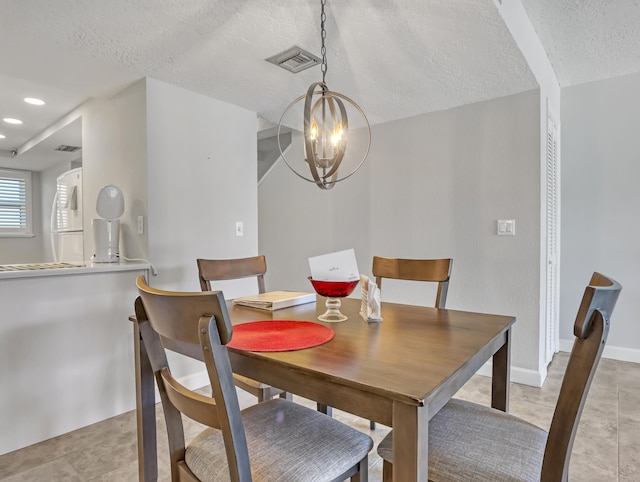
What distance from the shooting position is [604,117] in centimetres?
298

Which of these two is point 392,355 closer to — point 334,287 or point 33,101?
point 334,287

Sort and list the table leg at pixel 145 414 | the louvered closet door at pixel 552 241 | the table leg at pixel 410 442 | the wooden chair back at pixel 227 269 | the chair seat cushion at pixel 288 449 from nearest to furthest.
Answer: the table leg at pixel 410 442 → the chair seat cushion at pixel 288 449 → the table leg at pixel 145 414 → the wooden chair back at pixel 227 269 → the louvered closet door at pixel 552 241

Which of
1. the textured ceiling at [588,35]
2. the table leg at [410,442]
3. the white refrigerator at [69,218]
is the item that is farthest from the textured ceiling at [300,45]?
the table leg at [410,442]

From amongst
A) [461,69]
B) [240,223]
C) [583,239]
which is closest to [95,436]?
[240,223]

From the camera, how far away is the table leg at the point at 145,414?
1.25 metres

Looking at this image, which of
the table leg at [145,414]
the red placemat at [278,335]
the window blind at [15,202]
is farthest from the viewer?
the window blind at [15,202]

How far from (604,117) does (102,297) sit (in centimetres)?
381

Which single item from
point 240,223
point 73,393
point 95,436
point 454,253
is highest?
point 240,223

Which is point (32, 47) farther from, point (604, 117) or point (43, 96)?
point (604, 117)

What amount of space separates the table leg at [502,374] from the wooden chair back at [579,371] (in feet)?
1.68

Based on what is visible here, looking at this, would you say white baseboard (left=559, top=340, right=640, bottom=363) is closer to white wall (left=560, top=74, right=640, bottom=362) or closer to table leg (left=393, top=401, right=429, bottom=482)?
white wall (left=560, top=74, right=640, bottom=362)

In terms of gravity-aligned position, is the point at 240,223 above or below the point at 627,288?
above

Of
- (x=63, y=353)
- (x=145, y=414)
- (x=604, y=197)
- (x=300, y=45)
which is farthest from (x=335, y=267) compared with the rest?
(x=604, y=197)

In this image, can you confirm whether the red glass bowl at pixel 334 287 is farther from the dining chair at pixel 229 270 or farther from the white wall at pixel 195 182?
the white wall at pixel 195 182
